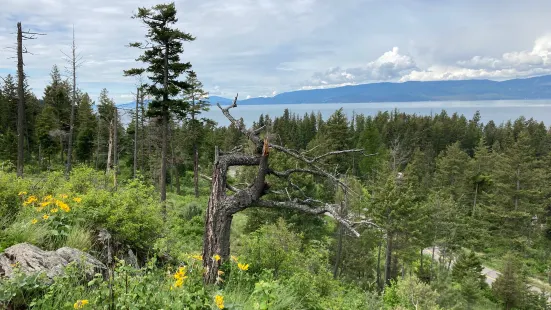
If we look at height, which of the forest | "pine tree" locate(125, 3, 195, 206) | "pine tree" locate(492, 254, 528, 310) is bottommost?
"pine tree" locate(492, 254, 528, 310)

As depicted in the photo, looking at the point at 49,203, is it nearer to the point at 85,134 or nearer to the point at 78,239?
the point at 78,239

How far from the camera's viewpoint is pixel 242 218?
1211 inches

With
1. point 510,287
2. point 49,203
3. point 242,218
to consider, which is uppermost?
point 49,203

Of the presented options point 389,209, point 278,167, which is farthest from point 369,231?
point 278,167

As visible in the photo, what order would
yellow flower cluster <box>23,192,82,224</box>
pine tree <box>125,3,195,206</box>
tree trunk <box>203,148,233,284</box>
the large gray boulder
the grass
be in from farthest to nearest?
1. pine tree <box>125,3,195,206</box>
2. tree trunk <box>203,148,233,284</box>
3. yellow flower cluster <box>23,192,82,224</box>
4. the grass
5. the large gray boulder

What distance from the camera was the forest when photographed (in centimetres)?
391

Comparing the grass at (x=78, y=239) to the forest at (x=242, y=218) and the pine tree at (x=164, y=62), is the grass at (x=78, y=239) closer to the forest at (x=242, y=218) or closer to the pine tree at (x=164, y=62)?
the forest at (x=242, y=218)

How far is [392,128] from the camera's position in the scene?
258 ft

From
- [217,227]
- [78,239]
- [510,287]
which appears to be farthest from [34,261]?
[510,287]

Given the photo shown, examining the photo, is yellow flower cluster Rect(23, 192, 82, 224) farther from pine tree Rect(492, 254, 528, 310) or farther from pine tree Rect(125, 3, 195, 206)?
pine tree Rect(492, 254, 528, 310)

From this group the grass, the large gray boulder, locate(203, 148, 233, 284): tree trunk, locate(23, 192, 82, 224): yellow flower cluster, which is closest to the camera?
the large gray boulder

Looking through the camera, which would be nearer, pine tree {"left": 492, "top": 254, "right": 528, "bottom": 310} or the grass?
the grass

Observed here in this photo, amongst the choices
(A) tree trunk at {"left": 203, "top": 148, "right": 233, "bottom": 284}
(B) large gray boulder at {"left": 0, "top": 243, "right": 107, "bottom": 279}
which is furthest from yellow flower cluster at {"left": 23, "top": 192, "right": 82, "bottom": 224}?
(A) tree trunk at {"left": 203, "top": 148, "right": 233, "bottom": 284}

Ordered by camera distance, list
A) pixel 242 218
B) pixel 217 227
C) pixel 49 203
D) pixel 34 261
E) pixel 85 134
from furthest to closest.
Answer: pixel 85 134, pixel 242 218, pixel 217 227, pixel 49 203, pixel 34 261
